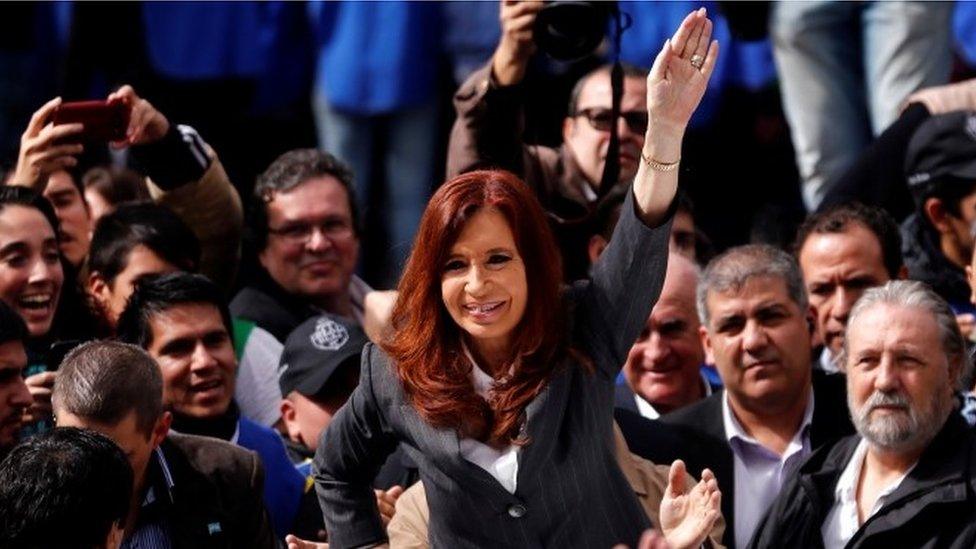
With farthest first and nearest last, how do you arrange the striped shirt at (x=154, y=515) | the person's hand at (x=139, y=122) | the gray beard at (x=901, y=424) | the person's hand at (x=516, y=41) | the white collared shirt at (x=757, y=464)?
1. the person's hand at (x=139, y=122)
2. the person's hand at (x=516, y=41)
3. the white collared shirt at (x=757, y=464)
4. the gray beard at (x=901, y=424)
5. the striped shirt at (x=154, y=515)

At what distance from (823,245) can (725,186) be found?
1.98 metres

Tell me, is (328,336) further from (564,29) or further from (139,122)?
(564,29)

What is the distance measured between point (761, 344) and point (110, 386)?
1.89m

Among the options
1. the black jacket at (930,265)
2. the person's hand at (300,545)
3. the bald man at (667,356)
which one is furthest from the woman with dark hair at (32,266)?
the black jacket at (930,265)

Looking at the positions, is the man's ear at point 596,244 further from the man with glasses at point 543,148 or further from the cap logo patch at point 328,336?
the cap logo patch at point 328,336

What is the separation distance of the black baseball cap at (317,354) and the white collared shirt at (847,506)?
1495 mm

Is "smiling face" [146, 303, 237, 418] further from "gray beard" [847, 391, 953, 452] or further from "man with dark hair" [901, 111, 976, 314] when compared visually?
"man with dark hair" [901, 111, 976, 314]

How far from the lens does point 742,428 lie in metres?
6.27

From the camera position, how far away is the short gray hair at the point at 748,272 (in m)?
6.34

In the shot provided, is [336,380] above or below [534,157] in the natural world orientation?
below

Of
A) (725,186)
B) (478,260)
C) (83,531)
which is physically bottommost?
(725,186)

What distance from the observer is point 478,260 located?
4.87 metres

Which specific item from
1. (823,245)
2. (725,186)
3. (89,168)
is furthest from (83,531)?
(725,186)

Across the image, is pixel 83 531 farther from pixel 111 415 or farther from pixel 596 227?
pixel 596 227
